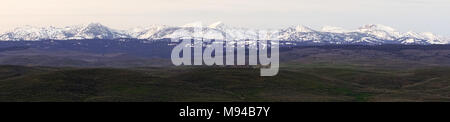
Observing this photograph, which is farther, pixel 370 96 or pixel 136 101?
pixel 370 96

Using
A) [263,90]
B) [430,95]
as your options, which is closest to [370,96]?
[430,95]

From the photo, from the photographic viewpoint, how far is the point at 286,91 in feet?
573

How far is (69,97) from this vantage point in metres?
151
